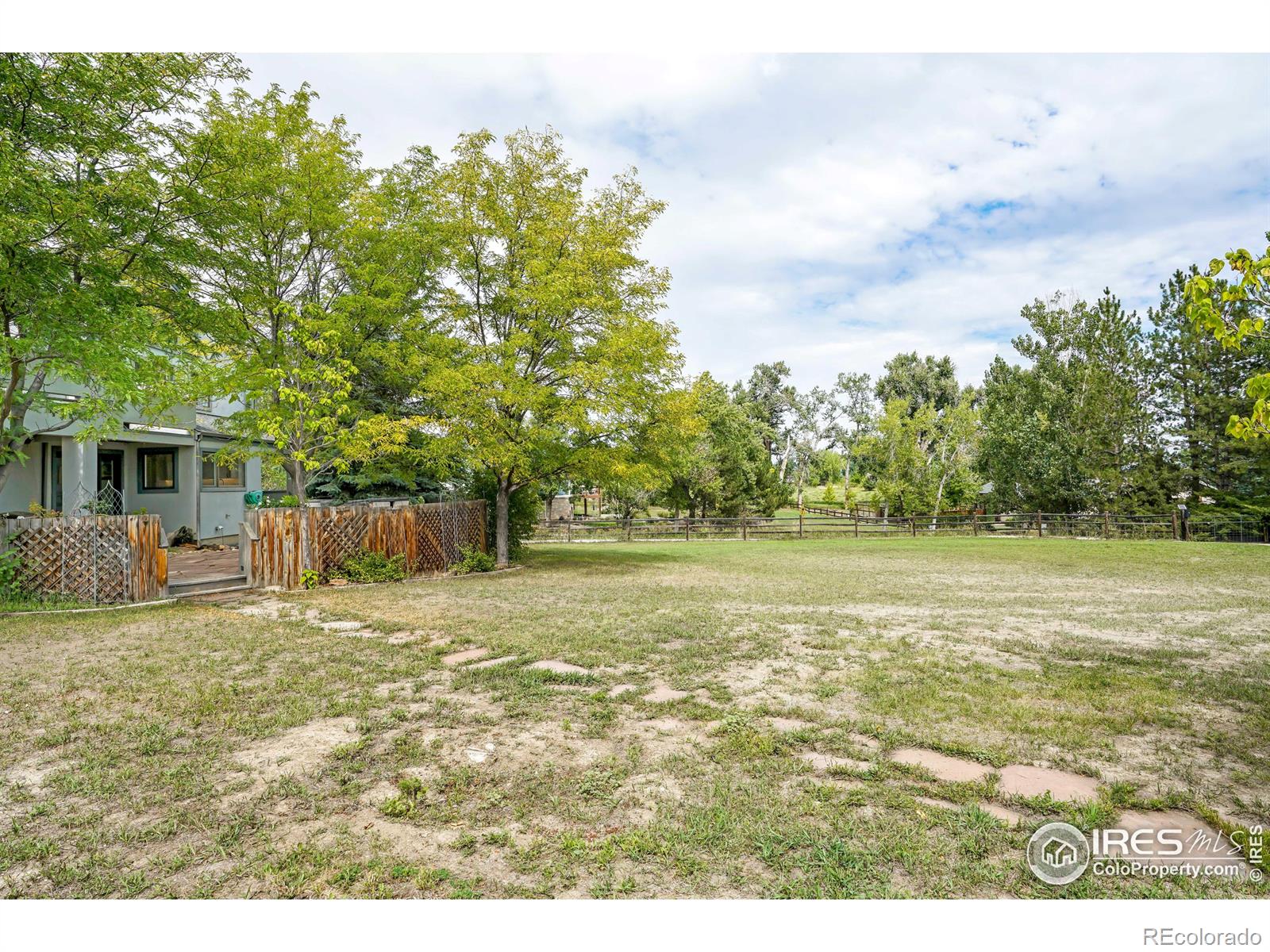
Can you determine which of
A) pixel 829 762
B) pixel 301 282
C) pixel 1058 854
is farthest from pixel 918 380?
Answer: pixel 1058 854

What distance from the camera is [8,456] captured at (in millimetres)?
8430

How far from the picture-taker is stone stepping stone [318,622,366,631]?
23.0ft

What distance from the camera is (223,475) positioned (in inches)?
706

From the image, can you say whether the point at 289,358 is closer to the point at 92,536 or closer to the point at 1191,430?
the point at 92,536

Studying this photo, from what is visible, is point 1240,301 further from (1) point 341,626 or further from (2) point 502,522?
(2) point 502,522

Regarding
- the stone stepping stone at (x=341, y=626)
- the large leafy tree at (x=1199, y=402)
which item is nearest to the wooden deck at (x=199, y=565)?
the stone stepping stone at (x=341, y=626)

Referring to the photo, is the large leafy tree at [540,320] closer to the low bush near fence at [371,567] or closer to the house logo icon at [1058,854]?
the low bush near fence at [371,567]

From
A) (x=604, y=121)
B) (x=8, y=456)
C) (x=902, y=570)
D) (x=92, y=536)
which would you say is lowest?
(x=902, y=570)

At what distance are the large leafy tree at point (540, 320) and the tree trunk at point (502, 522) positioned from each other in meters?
0.04

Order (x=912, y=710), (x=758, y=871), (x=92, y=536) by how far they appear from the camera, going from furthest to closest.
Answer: (x=92, y=536), (x=912, y=710), (x=758, y=871)

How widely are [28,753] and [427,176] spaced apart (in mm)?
14243

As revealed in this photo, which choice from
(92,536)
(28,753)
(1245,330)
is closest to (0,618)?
(92,536)

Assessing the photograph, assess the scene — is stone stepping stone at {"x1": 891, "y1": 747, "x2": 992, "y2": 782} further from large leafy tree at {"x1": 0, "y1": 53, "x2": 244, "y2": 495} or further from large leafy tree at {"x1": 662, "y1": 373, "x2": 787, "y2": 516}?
large leafy tree at {"x1": 662, "y1": 373, "x2": 787, "y2": 516}

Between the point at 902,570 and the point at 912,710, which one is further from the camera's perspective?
the point at 902,570
